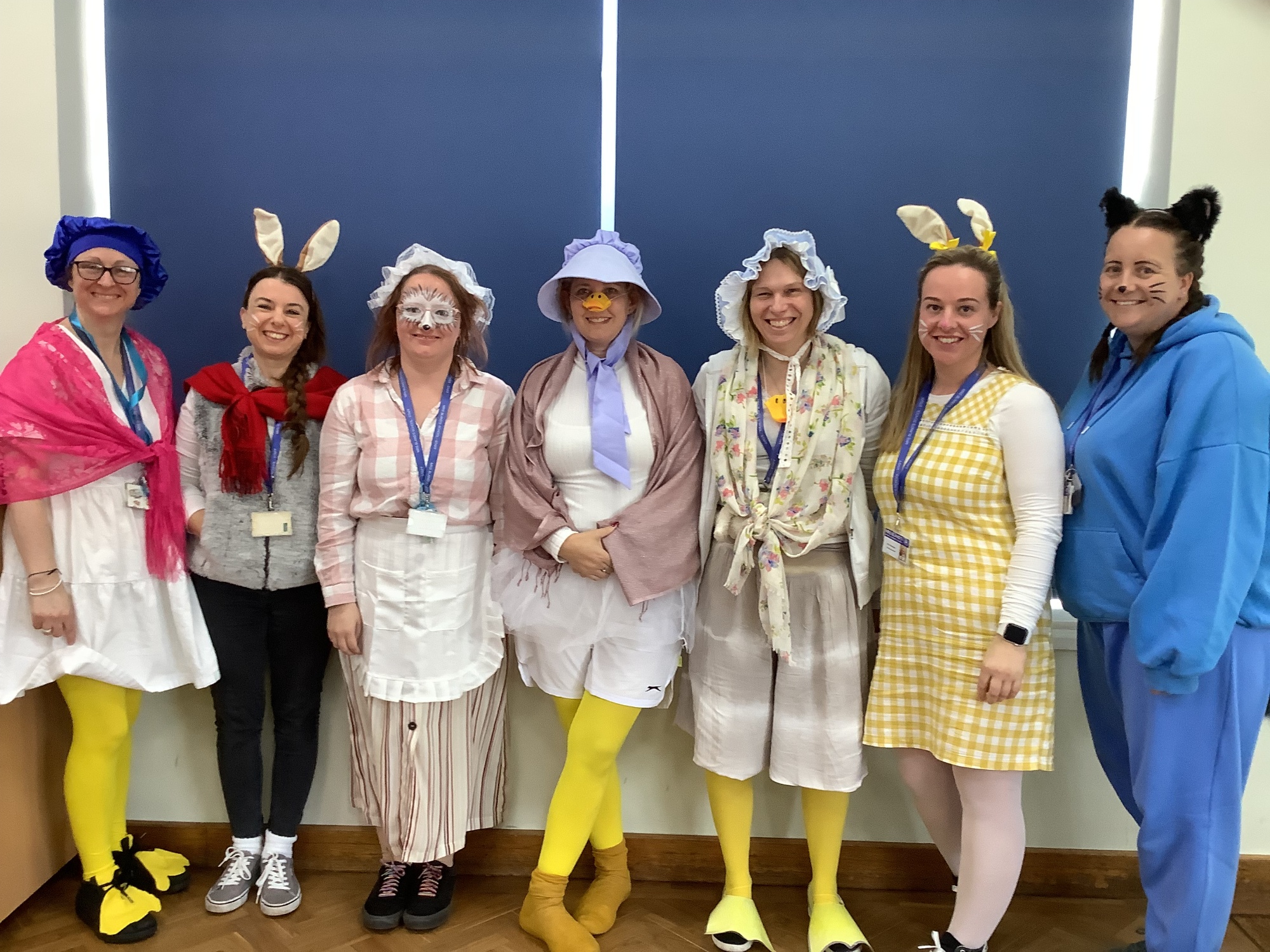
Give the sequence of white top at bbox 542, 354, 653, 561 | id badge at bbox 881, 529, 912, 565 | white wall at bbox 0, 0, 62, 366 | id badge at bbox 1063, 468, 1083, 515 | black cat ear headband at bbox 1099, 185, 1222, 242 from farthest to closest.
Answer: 1. white wall at bbox 0, 0, 62, 366
2. white top at bbox 542, 354, 653, 561
3. id badge at bbox 881, 529, 912, 565
4. id badge at bbox 1063, 468, 1083, 515
5. black cat ear headband at bbox 1099, 185, 1222, 242

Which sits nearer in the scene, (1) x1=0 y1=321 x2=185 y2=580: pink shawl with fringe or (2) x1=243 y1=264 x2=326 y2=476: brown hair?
(1) x1=0 y1=321 x2=185 y2=580: pink shawl with fringe

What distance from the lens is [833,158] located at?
7.84ft

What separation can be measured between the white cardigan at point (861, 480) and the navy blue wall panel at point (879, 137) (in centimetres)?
→ 45

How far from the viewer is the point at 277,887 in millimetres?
2238

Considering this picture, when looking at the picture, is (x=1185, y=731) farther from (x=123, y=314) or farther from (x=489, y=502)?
(x=123, y=314)

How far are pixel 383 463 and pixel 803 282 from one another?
115 centimetres

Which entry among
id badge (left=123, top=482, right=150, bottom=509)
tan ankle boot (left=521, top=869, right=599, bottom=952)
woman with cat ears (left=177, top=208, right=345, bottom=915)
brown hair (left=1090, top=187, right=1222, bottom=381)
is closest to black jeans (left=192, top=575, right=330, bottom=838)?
woman with cat ears (left=177, top=208, right=345, bottom=915)

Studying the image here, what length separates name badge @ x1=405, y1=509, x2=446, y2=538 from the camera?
2.02 m

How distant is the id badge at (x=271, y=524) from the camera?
211cm

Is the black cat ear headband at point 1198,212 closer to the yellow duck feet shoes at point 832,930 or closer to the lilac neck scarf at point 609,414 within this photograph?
the lilac neck scarf at point 609,414

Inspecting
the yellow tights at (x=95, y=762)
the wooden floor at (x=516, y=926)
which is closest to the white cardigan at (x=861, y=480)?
the wooden floor at (x=516, y=926)

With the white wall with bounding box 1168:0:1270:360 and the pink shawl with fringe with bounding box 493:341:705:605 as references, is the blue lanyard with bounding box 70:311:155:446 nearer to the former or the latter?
the pink shawl with fringe with bounding box 493:341:705:605

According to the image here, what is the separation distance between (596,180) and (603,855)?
1.99m

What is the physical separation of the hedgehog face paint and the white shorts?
1315mm
